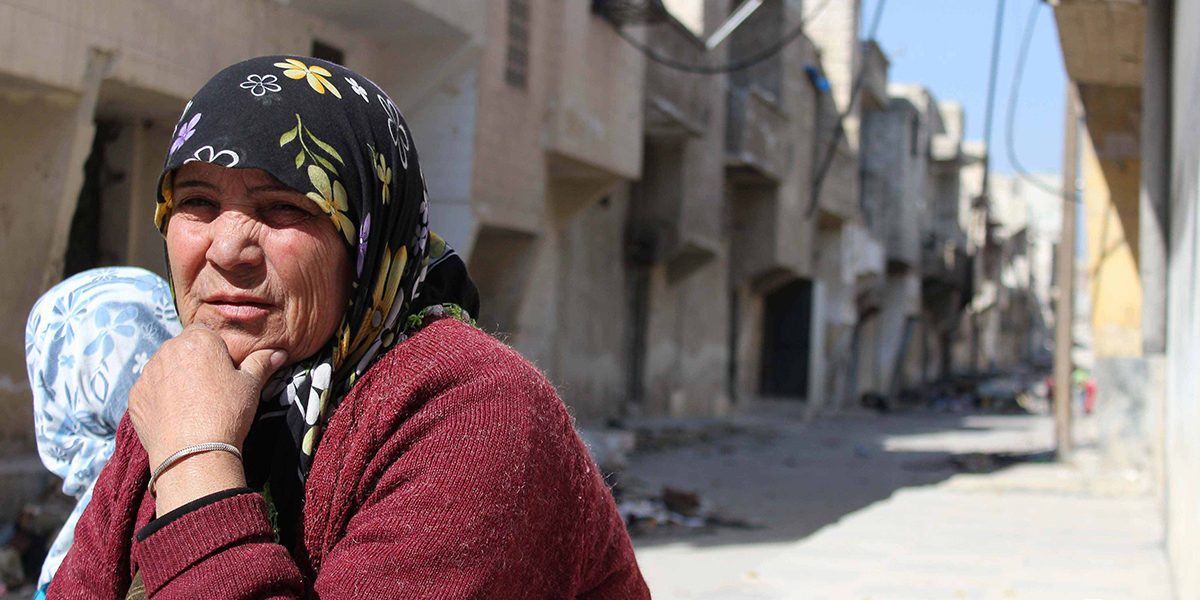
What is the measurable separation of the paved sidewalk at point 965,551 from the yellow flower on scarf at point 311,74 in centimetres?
366

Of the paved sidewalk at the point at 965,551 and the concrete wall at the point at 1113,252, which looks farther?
the concrete wall at the point at 1113,252

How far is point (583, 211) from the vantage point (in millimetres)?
15117

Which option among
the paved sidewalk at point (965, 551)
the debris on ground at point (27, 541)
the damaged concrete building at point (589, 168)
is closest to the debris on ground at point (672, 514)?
the paved sidewalk at point (965, 551)

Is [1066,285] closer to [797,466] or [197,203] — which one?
[797,466]

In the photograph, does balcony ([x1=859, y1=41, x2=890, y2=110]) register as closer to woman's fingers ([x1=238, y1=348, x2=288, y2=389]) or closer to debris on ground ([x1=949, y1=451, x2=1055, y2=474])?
debris on ground ([x1=949, y1=451, x2=1055, y2=474])

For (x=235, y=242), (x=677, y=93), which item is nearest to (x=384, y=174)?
(x=235, y=242)

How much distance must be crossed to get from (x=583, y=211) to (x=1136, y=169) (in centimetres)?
595

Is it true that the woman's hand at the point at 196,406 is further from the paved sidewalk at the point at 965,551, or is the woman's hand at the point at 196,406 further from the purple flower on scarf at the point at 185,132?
the paved sidewalk at the point at 965,551

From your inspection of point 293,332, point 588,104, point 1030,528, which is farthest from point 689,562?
point 293,332

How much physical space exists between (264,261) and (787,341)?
2312 cm

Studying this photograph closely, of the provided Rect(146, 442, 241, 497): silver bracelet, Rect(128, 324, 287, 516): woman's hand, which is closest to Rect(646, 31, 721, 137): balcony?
Rect(128, 324, 287, 516): woman's hand

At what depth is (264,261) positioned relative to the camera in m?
1.62

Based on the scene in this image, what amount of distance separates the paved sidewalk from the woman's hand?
3618mm

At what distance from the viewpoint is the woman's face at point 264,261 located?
1.60 meters
